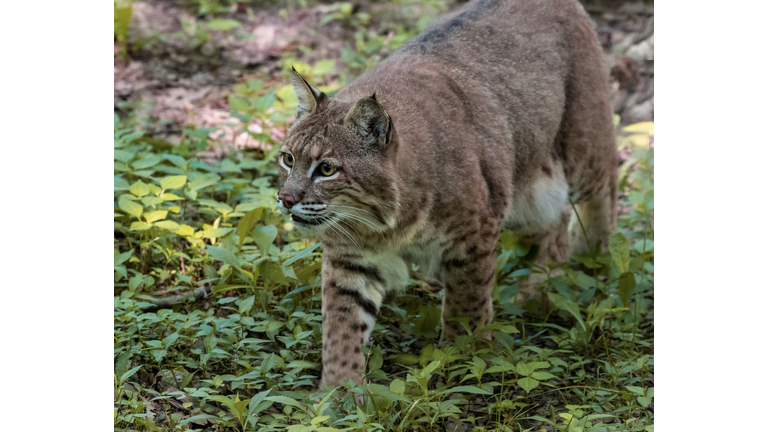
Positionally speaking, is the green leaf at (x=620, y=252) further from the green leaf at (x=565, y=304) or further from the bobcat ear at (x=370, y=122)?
the bobcat ear at (x=370, y=122)

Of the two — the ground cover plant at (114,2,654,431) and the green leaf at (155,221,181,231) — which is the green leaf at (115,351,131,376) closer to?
the ground cover plant at (114,2,654,431)

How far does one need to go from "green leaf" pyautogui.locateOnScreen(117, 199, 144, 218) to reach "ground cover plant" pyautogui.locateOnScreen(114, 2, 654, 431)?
1 cm

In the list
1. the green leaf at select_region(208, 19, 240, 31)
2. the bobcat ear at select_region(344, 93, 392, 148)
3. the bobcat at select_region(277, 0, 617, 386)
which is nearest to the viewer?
the bobcat ear at select_region(344, 93, 392, 148)

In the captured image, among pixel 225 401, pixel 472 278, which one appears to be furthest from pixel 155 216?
pixel 472 278

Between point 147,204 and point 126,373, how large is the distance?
5.58 ft

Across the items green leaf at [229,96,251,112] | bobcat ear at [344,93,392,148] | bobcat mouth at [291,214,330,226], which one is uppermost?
bobcat ear at [344,93,392,148]

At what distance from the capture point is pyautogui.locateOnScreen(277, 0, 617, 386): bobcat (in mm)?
4051

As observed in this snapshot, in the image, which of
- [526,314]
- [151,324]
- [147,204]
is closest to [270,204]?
[147,204]

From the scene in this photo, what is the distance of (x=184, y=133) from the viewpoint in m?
7.03

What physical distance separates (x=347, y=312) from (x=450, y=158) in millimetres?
1093

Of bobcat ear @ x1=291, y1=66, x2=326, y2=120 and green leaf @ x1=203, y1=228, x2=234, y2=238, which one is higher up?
bobcat ear @ x1=291, y1=66, x2=326, y2=120

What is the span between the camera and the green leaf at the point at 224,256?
187 inches

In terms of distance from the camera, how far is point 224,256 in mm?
4801

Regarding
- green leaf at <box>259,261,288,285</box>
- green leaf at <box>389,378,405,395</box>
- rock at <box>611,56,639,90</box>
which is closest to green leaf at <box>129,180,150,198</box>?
green leaf at <box>259,261,288,285</box>
